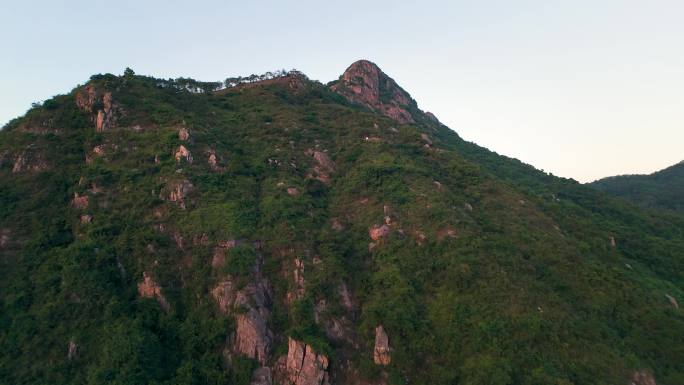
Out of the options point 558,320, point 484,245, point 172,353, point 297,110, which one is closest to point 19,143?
point 172,353

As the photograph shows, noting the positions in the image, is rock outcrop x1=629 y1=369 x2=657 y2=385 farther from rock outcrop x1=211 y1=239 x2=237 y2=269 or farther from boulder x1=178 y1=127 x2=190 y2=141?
boulder x1=178 y1=127 x2=190 y2=141

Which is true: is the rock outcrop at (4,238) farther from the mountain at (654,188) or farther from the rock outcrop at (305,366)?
the mountain at (654,188)

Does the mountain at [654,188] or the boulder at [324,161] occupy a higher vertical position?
the boulder at [324,161]

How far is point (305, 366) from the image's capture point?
30125mm

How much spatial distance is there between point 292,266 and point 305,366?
9.58m

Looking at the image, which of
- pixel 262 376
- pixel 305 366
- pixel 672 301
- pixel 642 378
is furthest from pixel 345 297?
pixel 672 301

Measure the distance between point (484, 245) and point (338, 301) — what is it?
15.8m

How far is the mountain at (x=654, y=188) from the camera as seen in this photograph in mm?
90844

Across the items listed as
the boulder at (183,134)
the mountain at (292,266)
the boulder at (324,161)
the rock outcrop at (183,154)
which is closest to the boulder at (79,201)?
the mountain at (292,266)

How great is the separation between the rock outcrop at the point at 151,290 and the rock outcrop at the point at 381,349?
17.9 meters

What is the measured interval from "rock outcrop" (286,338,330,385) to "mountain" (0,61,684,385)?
108mm

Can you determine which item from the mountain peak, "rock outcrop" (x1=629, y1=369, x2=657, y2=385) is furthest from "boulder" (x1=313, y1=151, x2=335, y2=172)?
the mountain peak

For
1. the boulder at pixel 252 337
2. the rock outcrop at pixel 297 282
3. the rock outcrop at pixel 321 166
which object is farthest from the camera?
the rock outcrop at pixel 321 166

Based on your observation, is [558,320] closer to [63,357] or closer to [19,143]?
[63,357]
